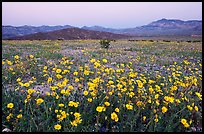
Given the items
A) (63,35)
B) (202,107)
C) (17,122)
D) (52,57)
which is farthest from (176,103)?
(63,35)

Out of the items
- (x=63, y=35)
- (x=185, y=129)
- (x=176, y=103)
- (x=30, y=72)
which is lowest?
(x=185, y=129)

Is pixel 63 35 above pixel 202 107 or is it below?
above

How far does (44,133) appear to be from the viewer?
348 centimetres

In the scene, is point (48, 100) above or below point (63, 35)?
below

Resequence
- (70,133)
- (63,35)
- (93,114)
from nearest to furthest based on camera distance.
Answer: (70,133), (93,114), (63,35)

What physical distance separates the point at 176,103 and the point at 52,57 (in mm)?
7522

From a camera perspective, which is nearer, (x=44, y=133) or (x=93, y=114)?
(x=44, y=133)

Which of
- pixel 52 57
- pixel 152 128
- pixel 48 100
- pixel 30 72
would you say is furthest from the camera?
pixel 52 57

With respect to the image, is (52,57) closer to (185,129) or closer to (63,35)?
(185,129)

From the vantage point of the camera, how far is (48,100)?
4.59 meters

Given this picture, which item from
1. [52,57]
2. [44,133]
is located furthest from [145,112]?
[52,57]

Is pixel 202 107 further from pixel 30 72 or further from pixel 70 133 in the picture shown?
pixel 30 72

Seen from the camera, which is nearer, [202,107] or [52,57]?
[202,107]

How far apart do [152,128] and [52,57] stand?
802 centimetres
